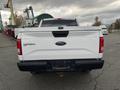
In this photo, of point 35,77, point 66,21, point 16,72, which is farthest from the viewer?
point 66,21

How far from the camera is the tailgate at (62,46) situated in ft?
17.6

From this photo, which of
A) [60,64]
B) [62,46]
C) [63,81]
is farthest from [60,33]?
[63,81]

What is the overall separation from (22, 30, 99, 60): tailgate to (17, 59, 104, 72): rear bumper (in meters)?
0.10

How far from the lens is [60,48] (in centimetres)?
539

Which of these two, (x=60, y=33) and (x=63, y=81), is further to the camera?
(x=63, y=81)

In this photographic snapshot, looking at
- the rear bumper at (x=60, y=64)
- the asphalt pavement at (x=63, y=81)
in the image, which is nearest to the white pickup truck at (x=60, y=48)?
the rear bumper at (x=60, y=64)

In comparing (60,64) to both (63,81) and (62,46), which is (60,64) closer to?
(62,46)

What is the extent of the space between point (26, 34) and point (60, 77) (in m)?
2.30

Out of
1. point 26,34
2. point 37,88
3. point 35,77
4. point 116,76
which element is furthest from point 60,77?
point 26,34

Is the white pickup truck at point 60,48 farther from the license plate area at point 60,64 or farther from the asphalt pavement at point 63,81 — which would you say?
the asphalt pavement at point 63,81

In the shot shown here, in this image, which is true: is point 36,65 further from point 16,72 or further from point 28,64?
point 16,72

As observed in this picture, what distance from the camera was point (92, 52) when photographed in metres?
5.43

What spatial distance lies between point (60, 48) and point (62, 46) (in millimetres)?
70

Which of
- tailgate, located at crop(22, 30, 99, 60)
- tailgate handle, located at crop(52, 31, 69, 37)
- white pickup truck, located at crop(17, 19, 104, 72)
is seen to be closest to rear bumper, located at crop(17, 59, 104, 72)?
white pickup truck, located at crop(17, 19, 104, 72)
